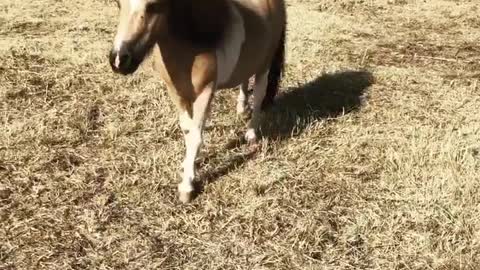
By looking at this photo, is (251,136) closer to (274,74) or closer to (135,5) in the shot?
(274,74)

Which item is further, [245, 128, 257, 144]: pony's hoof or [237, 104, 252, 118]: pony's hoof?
[237, 104, 252, 118]: pony's hoof

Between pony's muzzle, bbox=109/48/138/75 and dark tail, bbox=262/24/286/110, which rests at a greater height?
pony's muzzle, bbox=109/48/138/75

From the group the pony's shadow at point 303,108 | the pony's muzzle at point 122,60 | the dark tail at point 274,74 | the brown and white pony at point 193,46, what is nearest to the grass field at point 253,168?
the pony's shadow at point 303,108

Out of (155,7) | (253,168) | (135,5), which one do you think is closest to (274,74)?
(253,168)

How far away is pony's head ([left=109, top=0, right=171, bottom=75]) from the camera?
9.54 ft

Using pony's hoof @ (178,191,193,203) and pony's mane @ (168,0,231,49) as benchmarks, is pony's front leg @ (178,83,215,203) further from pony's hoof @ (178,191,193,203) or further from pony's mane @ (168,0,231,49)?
pony's mane @ (168,0,231,49)

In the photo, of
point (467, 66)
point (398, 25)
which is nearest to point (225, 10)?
point (467, 66)

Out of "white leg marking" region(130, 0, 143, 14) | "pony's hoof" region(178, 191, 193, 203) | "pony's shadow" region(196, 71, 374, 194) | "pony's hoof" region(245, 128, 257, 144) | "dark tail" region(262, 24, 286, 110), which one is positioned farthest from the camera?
"dark tail" region(262, 24, 286, 110)

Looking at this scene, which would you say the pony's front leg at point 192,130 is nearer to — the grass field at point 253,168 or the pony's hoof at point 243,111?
the grass field at point 253,168

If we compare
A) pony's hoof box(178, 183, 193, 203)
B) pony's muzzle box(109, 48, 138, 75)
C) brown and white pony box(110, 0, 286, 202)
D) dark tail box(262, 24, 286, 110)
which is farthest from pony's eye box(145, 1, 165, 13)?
dark tail box(262, 24, 286, 110)

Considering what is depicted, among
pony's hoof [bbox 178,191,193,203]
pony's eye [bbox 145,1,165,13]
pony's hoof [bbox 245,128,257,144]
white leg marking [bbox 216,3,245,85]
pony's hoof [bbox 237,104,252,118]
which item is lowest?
pony's hoof [bbox 237,104,252,118]

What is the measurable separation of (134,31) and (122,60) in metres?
0.15

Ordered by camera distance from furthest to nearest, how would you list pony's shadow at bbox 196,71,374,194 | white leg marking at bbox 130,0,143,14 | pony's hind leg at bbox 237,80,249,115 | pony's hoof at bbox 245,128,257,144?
pony's hind leg at bbox 237,80,249,115 → pony's hoof at bbox 245,128,257,144 → pony's shadow at bbox 196,71,374,194 → white leg marking at bbox 130,0,143,14

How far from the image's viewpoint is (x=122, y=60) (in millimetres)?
2936
